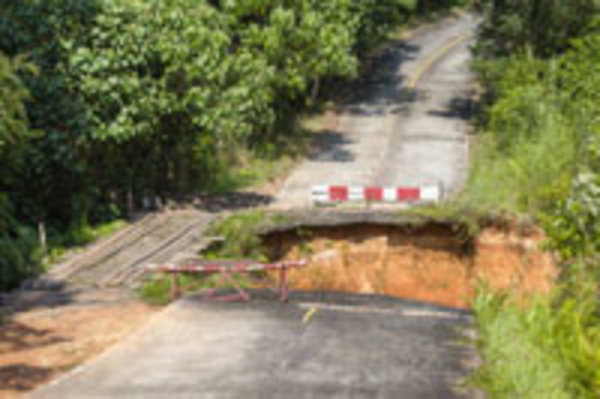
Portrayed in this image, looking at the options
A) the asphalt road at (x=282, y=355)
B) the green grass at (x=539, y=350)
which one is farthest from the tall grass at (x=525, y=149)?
the asphalt road at (x=282, y=355)

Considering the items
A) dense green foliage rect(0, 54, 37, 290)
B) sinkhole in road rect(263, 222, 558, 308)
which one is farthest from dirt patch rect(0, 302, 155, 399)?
sinkhole in road rect(263, 222, 558, 308)

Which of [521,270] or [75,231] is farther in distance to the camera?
[521,270]

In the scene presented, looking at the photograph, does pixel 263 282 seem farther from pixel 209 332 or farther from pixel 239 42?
pixel 239 42

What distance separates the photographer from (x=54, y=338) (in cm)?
1222

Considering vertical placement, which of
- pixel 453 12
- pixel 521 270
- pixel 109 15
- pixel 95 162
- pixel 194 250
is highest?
pixel 453 12

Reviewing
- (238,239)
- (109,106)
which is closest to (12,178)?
(109,106)

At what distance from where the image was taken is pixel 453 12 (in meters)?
60.7

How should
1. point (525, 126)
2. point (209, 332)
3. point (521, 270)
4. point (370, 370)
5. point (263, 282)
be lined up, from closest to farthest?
point (370, 370) → point (209, 332) → point (263, 282) → point (521, 270) → point (525, 126)

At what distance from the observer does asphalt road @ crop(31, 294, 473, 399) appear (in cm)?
964

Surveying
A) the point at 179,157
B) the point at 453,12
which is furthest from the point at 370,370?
the point at 453,12

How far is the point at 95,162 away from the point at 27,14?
418 centimetres

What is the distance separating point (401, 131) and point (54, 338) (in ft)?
75.8

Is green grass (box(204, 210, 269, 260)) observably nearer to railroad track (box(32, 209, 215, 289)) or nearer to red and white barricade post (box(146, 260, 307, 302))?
railroad track (box(32, 209, 215, 289))

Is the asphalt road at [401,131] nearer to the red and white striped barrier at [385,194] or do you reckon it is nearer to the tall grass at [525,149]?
the red and white striped barrier at [385,194]
